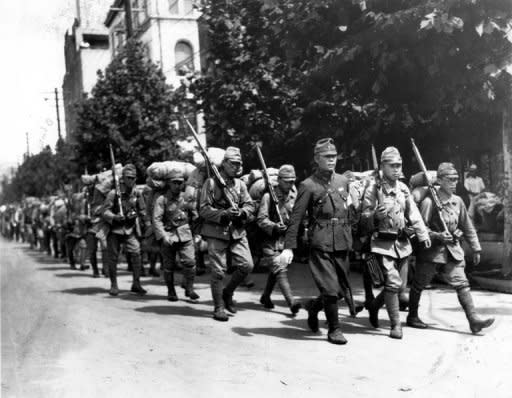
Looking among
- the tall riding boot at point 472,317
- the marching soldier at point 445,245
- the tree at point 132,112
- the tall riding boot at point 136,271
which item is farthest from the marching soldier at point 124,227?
the tree at point 132,112

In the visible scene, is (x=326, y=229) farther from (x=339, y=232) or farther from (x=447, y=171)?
(x=447, y=171)

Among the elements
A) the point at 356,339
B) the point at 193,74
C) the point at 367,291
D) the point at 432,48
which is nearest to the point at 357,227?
the point at 367,291

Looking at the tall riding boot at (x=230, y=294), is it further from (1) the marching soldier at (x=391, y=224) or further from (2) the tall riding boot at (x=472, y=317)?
(2) the tall riding boot at (x=472, y=317)

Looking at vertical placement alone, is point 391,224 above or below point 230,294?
above

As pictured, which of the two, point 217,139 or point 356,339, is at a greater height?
point 217,139

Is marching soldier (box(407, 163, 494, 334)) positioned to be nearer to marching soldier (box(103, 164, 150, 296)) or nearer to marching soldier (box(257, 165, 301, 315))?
marching soldier (box(257, 165, 301, 315))

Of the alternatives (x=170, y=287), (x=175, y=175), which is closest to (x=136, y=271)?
(x=170, y=287)

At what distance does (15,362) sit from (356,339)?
3.26 metres

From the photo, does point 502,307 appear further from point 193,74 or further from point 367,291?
point 193,74

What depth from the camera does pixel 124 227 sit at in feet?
36.5

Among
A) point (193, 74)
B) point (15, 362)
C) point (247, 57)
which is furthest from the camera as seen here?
point (193, 74)

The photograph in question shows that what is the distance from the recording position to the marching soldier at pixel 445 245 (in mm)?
7570

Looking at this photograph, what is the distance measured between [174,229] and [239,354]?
12.2 feet

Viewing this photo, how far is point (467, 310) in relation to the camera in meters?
7.33
